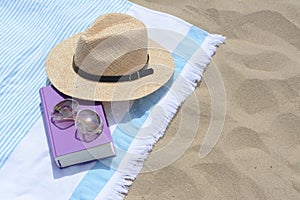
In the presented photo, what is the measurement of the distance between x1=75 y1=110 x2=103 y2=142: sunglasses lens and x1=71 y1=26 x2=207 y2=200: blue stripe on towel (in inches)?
3.3

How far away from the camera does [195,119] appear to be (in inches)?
57.1

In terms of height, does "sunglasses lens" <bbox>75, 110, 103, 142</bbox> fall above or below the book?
above

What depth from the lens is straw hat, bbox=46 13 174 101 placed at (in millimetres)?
1364

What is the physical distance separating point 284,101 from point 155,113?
439mm

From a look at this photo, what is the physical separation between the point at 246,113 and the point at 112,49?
48 centimetres

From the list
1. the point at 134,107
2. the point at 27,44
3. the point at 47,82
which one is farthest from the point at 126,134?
the point at 27,44

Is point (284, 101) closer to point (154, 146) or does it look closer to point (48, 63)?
point (154, 146)

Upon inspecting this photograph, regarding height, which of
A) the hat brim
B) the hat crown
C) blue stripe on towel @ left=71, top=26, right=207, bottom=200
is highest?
the hat crown

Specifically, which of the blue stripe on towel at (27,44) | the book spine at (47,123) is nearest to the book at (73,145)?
the book spine at (47,123)

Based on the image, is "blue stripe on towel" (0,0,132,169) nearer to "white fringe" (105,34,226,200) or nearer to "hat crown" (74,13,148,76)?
"hat crown" (74,13,148,76)

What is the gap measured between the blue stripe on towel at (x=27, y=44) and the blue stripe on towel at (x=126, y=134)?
0.25 metres

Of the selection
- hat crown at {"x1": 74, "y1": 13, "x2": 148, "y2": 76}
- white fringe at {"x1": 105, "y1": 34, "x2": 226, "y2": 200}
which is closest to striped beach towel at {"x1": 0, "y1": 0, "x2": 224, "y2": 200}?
white fringe at {"x1": 105, "y1": 34, "x2": 226, "y2": 200}

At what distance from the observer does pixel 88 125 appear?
1.30 m

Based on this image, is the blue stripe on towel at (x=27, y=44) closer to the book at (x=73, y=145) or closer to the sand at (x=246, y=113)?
the book at (x=73, y=145)
